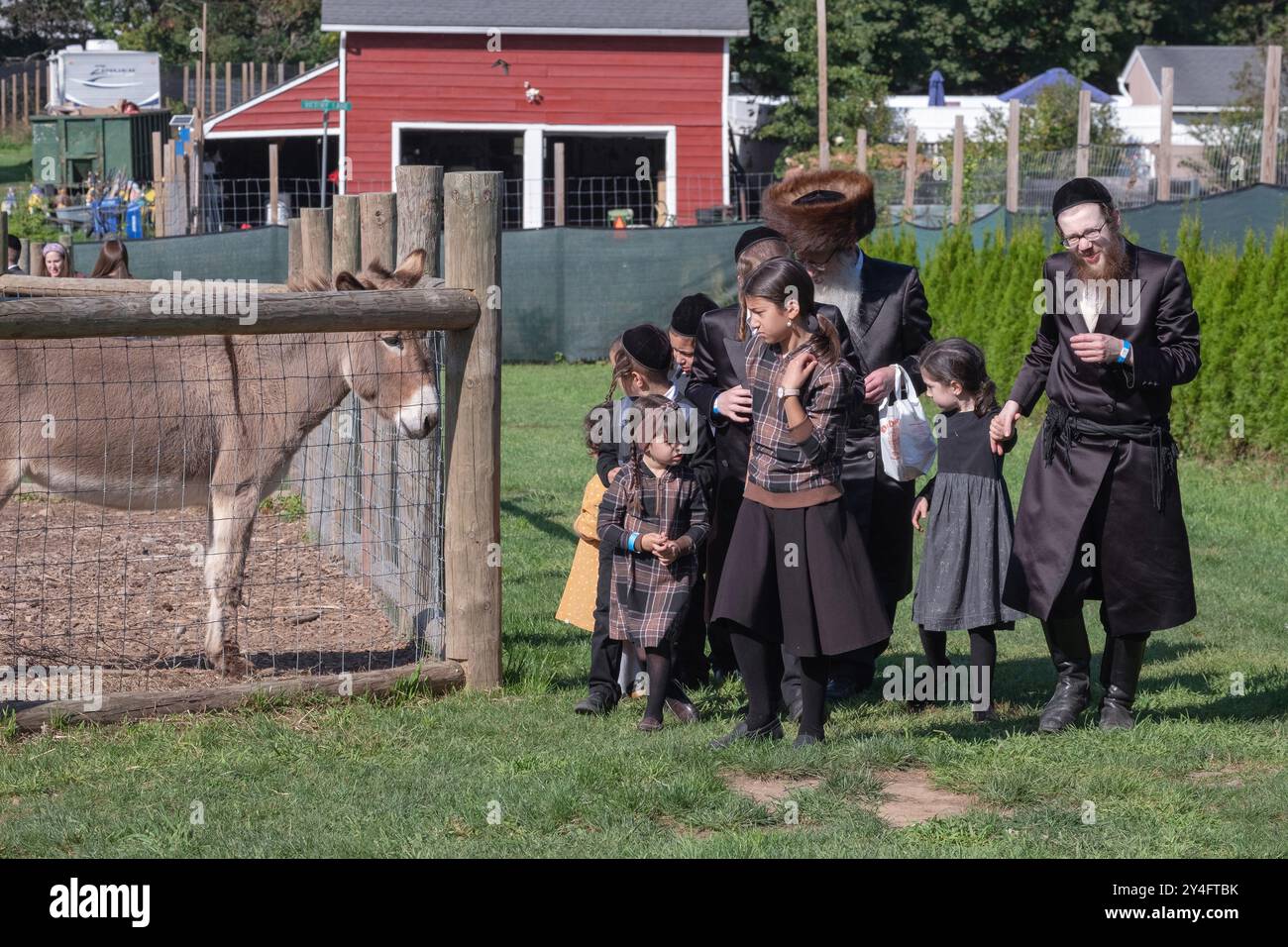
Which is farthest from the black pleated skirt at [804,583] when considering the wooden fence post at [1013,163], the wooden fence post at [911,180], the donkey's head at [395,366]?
the wooden fence post at [911,180]

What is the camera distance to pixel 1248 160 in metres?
19.3

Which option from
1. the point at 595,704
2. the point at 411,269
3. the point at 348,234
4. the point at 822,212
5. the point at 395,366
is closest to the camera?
the point at 822,212

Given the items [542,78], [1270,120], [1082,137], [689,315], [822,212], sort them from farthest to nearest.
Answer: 1. [542,78]
2. [1082,137]
3. [1270,120]
4. [689,315]
5. [822,212]

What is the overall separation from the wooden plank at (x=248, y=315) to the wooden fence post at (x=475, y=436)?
0.41 ft

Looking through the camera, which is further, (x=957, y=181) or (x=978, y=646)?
(x=957, y=181)

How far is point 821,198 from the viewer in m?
5.83

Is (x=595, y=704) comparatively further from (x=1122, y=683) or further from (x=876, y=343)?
(x=1122, y=683)

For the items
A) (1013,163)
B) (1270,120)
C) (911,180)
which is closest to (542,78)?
(911,180)

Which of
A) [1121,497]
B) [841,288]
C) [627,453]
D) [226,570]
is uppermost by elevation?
[841,288]

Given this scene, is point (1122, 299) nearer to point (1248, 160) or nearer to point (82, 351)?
point (82, 351)

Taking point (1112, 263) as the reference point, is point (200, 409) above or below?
below

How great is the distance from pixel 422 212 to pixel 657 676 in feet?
8.06

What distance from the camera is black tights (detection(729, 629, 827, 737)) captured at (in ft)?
17.7

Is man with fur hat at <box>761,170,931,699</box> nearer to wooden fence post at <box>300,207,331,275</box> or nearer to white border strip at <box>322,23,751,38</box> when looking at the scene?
wooden fence post at <box>300,207,331,275</box>
